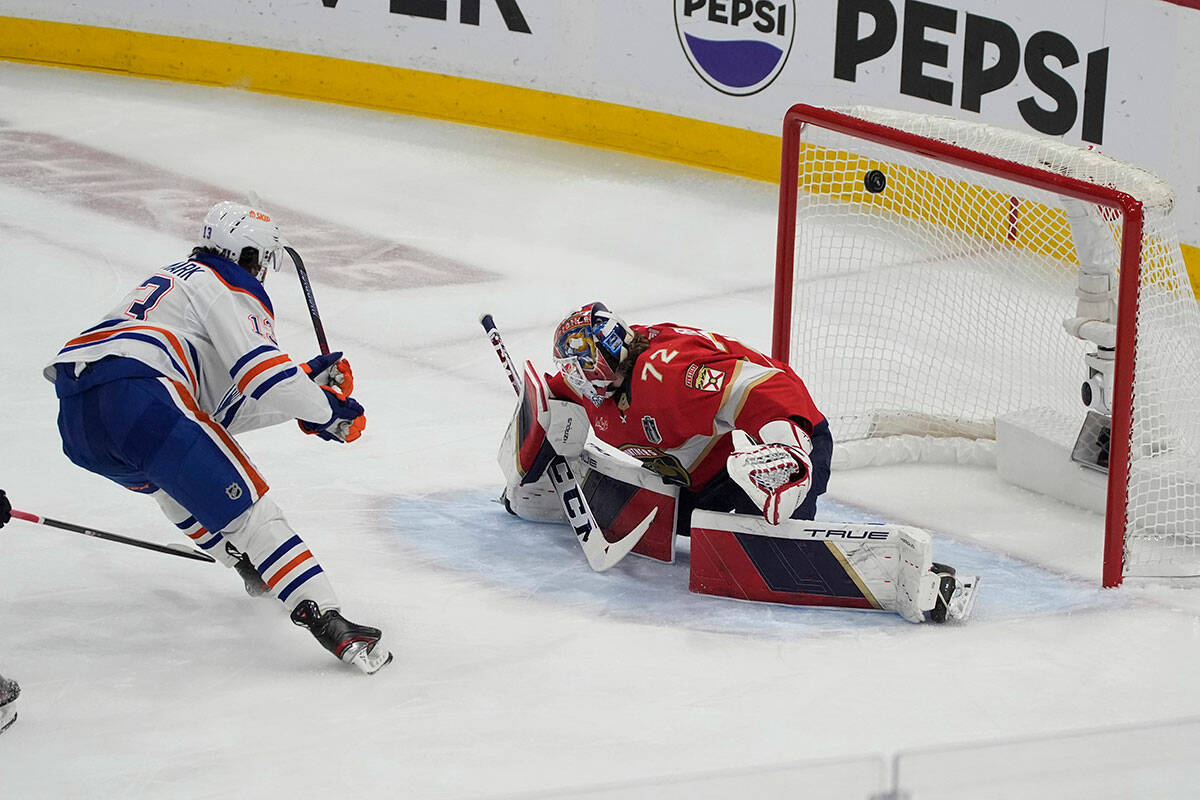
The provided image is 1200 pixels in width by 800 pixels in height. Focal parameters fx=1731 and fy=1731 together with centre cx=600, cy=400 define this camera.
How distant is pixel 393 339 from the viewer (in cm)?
582

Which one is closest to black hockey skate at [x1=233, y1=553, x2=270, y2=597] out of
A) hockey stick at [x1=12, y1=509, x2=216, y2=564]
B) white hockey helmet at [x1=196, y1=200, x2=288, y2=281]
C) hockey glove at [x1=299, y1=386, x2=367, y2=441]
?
hockey stick at [x1=12, y1=509, x2=216, y2=564]

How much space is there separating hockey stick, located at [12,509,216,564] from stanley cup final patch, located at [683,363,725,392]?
1167 mm

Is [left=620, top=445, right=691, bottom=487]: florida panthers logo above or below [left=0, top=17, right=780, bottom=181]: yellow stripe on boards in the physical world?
below

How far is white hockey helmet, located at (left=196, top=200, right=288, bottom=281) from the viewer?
359cm

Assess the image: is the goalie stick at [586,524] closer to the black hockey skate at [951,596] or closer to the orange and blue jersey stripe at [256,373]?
the black hockey skate at [951,596]

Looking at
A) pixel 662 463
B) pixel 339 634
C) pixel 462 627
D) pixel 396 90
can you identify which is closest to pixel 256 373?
pixel 339 634

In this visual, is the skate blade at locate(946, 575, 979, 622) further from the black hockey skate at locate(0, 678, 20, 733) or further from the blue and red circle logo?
the blue and red circle logo

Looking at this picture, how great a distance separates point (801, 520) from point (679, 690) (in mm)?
594

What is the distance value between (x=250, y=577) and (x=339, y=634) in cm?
47

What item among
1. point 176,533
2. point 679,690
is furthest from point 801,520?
point 176,533

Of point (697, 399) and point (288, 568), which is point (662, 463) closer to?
point (697, 399)

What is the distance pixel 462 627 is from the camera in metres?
3.70

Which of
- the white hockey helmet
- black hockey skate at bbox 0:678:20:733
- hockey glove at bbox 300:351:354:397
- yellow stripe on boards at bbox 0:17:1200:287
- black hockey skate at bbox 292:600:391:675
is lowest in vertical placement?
black hockey skate at bbox 0:678:20:733

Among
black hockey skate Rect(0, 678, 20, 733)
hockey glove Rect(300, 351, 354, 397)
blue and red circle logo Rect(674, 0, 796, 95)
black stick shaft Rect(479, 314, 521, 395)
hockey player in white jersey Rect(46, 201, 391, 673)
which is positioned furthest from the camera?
blue and red circle logo Rect(674, 0, 796, 95)
